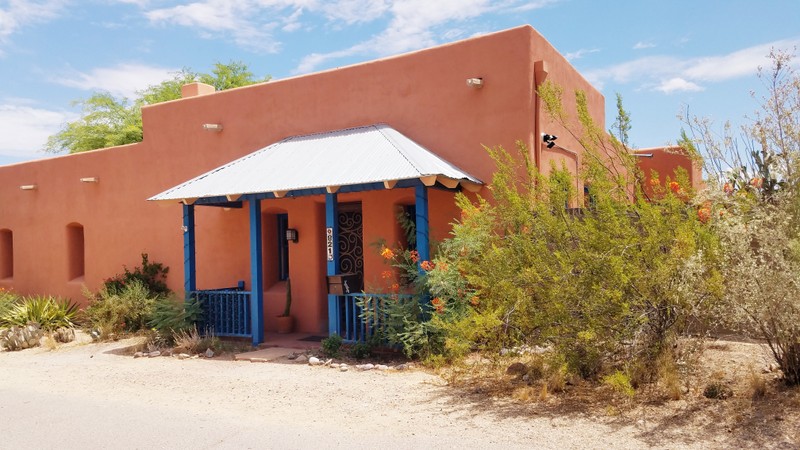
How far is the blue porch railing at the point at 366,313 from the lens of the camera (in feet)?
31.0

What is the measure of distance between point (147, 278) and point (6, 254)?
23.2 feet

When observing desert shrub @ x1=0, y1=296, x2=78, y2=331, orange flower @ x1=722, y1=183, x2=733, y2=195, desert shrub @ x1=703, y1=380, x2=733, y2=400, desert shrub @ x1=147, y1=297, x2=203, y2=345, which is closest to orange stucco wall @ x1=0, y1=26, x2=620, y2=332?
desert shrub @ x1=0, y1=296, x2=78, y2=331

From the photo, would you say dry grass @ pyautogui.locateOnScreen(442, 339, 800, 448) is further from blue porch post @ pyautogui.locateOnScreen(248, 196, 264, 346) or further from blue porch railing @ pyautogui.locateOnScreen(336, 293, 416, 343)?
blue porch post @ pyautogui.locateOnScreen(248, 196, 264, 346)

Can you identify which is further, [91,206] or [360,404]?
[91,206]

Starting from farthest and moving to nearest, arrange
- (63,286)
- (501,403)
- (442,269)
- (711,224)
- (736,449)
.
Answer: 1. (63,286)
2. (442,269)
3. (501,403)
4. (711,224)
5. (736,449)

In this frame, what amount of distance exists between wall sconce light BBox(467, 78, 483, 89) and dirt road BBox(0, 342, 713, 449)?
4864 millimetres

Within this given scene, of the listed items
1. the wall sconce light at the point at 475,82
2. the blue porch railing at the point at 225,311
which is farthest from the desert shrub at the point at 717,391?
the blue porch railing at the point at 225,311

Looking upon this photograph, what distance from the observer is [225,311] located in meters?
11.8

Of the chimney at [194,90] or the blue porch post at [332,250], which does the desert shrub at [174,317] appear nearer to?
the blue porch post at [332,250]

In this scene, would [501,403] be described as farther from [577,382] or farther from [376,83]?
[376,83]

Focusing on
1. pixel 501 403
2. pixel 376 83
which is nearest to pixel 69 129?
pixel 376 83

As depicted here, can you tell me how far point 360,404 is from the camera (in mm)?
7004

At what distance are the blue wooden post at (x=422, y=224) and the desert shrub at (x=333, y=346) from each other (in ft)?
6.26

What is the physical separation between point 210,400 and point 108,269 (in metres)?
9.34
